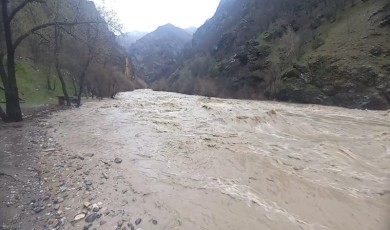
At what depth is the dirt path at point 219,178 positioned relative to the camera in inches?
276

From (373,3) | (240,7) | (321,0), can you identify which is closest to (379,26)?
(373,3)

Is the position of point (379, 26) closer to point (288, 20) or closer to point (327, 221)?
point (288, 20)

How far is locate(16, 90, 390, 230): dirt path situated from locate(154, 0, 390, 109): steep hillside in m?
27.5

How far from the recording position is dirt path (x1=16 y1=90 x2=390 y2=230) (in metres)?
7.02

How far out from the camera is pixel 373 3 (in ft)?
177

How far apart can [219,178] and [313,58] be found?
4541 cm

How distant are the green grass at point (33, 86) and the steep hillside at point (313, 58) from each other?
111 feet

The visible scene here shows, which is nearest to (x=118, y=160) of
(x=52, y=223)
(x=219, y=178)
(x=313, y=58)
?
(x=219, y=178)

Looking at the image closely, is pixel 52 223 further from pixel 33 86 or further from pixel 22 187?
pixel 33 86

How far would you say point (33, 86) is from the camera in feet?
125

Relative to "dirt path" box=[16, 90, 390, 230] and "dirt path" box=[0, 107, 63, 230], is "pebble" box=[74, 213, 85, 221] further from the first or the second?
"dirt path" box=[0, 107, 63, 230]

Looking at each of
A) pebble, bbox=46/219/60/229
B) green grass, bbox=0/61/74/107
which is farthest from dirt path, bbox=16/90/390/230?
green grass, bbox=0/61/74/107

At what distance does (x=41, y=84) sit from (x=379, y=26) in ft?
164

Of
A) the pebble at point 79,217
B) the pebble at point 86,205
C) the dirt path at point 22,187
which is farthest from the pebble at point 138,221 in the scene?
the dirt path at point 22,187
